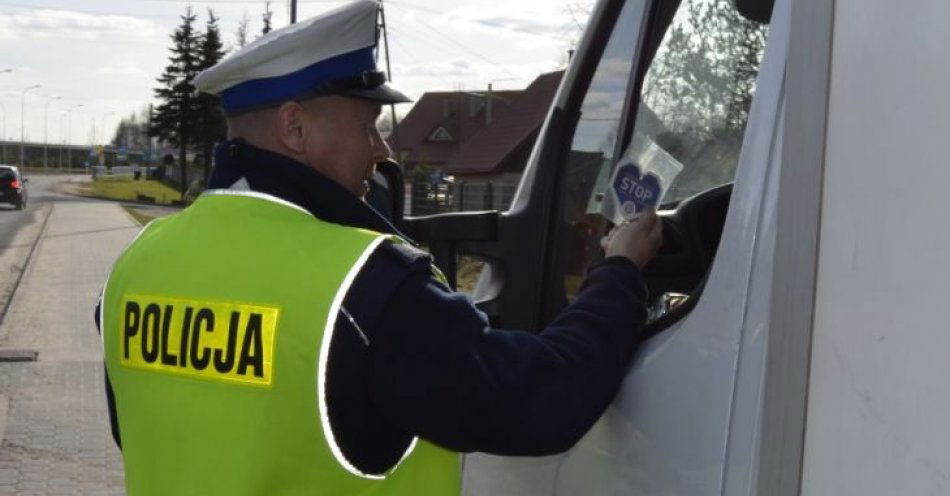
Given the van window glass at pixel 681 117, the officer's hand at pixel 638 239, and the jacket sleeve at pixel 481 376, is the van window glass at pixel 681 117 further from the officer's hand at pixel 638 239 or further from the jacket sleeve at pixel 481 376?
the jacket sleeve at pixel 481 376

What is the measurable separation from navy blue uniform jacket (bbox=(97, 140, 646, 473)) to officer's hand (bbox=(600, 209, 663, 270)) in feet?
0.41

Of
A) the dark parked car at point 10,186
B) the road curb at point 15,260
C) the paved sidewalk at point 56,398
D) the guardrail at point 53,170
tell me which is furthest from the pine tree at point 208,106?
the guardrail at point 53,170

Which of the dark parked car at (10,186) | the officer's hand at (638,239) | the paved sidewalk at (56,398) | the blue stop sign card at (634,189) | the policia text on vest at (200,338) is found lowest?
the dark parked car at (10,186)

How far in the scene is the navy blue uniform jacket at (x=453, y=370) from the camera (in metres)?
1.66

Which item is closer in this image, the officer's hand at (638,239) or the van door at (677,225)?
the van door at (677,225)

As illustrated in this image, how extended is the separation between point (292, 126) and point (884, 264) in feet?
3.22

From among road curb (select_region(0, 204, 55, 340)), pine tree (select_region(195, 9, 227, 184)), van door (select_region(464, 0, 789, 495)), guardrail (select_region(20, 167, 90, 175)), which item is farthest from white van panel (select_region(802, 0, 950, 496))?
guardrail (select_region(20, 167, 90, 175))

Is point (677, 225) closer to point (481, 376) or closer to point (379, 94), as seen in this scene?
point (379, 94)

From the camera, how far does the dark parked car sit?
45353mm

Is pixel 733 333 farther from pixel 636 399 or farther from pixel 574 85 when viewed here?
pixel 574 85

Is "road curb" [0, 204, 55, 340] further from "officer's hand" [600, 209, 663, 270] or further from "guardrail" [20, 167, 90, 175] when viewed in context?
"guardrail" [20, 167, 90, 175]

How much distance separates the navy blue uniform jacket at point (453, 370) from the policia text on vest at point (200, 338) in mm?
114

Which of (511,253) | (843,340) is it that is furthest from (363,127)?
(843,340)

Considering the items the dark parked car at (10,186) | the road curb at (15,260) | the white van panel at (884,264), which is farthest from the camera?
the dark parked car at (10,186)
